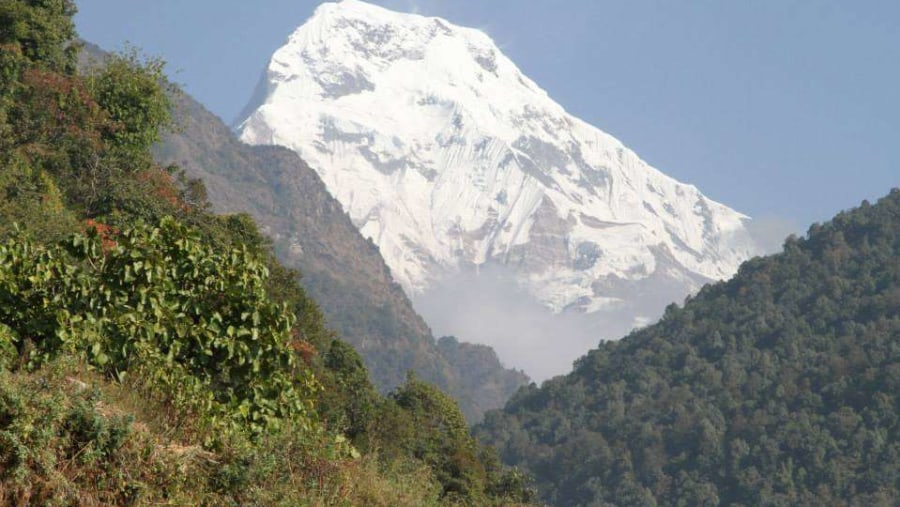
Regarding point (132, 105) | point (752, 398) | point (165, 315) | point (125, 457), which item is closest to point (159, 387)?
point (165, 315)

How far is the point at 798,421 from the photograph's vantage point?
123 metres

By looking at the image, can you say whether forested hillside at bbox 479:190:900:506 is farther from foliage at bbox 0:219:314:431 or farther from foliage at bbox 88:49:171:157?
foliage at bbox 0:219:314:431

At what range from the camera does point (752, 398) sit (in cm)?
13500

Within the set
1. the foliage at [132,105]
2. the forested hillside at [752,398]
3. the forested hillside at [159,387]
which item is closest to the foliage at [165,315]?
the forested hillside at [159,387]

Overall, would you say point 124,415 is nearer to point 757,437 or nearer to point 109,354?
point 109,354

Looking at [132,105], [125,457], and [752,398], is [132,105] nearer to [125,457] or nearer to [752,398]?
[125,457]

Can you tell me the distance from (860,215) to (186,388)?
16017 centimetres

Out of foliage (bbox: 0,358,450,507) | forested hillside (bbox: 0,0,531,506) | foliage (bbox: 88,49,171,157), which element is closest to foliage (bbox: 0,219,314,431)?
forested hillside (bbox: 0,0,531,506)

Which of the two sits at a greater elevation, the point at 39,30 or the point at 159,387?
the point at 39,30

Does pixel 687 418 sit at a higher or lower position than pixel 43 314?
higher

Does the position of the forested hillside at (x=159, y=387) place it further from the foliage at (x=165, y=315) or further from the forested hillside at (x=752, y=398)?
the forested hillside at (x=752, y=398)

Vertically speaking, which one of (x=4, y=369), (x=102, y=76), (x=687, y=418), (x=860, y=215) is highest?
(x=860, y=215)

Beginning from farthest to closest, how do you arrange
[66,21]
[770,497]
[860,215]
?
1. [860,215]
2. [770,497]
3. [66,21]

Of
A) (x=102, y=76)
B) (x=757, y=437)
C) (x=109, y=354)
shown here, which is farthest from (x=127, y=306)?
(x=757, y=437)
